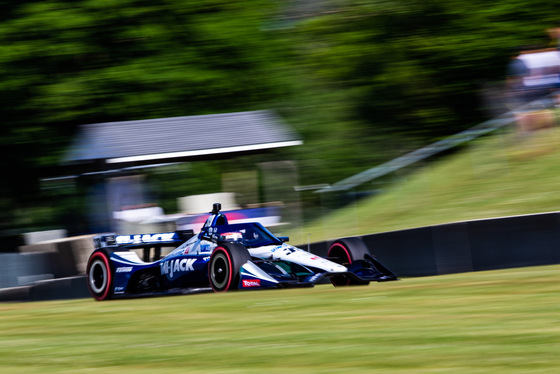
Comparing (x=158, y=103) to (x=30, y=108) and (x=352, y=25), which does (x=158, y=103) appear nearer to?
(x=30, y=108)

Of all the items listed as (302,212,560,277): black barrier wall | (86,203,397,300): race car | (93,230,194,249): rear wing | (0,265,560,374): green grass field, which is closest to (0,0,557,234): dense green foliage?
(93,230,194,249): rear wing

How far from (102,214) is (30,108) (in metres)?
7.79

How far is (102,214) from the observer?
1502cm

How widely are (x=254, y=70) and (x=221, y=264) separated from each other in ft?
46.8

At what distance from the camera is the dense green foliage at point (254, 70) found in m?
22.0

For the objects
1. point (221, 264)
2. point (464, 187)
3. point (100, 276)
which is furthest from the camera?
point (464, 187)

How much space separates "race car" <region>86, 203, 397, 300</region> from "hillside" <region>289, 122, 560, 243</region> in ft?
7.05

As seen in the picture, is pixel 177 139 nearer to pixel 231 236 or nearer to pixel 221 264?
pixel 231 236

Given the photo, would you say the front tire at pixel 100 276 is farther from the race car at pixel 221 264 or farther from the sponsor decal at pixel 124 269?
the sponsor decal at pixel 124 269

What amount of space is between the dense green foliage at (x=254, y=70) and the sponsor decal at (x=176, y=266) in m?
9.95

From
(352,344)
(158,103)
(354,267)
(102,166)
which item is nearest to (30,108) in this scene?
(158,103)

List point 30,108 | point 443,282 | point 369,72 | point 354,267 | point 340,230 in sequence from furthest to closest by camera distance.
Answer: point 369,72
point 30,108
point 340,230
point 354,267
point 443,282

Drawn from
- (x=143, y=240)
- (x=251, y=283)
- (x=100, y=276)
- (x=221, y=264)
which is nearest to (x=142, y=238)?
(x=143, y=240)

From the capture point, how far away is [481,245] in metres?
10.8
